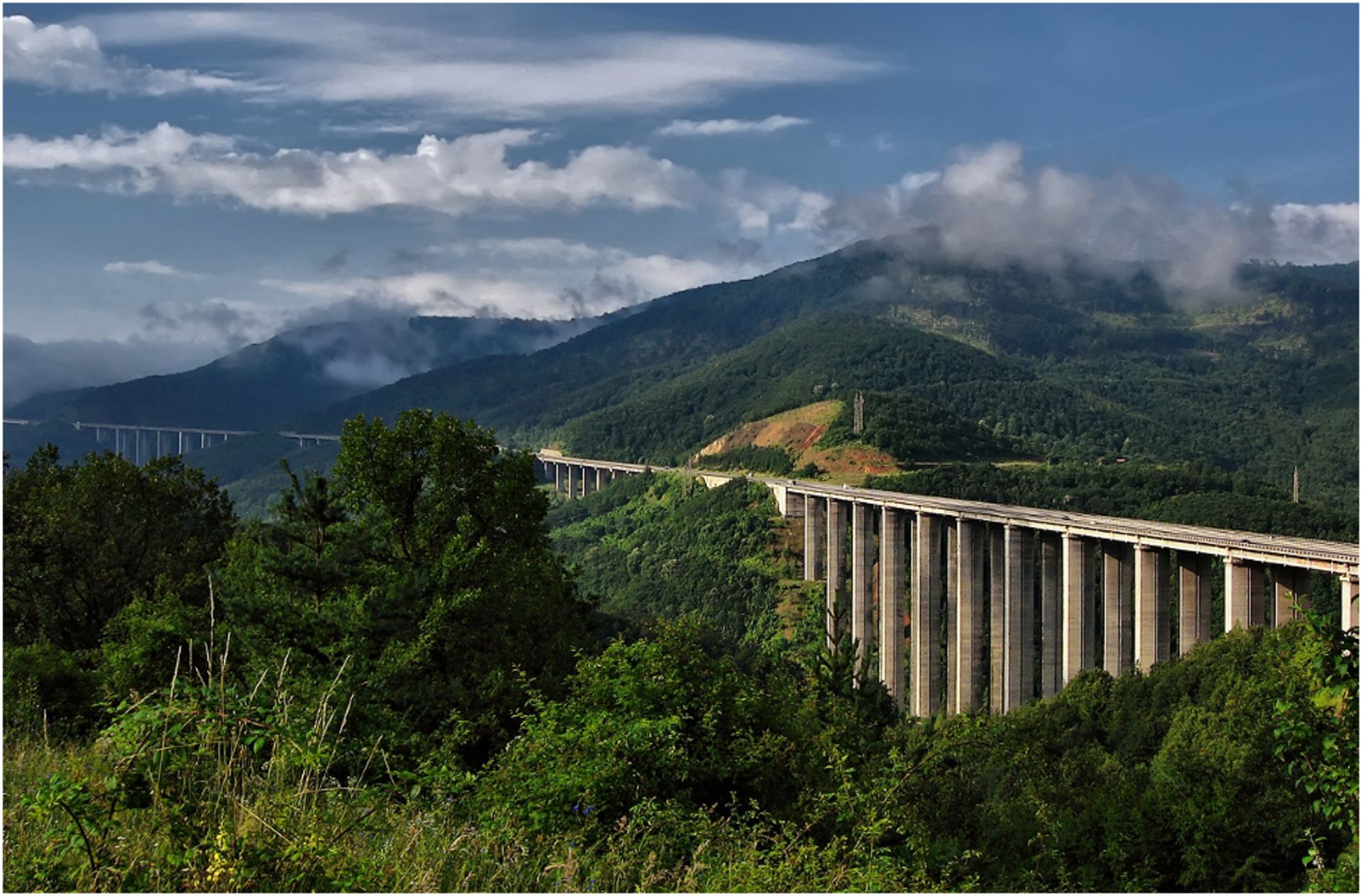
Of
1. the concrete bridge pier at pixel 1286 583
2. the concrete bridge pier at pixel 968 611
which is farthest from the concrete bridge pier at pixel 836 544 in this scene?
the concrete bridge pier at pixel 1286 583

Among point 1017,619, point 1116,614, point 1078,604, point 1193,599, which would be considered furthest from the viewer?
point 1017,619

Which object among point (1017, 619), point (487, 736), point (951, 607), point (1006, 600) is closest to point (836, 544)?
point (951, 607)

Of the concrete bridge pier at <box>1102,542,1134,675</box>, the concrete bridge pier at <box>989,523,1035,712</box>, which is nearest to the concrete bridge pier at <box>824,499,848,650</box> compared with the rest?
the concrete bridge pier at <box>989,523,1035,712</box>

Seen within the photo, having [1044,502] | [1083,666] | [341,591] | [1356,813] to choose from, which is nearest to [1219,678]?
[1083,666]

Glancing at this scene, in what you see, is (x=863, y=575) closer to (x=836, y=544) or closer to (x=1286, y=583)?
(x=836, y=544)

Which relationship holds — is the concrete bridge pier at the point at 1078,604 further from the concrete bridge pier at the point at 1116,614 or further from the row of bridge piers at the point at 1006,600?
the concrete bridge pier at the point at 1116,614
